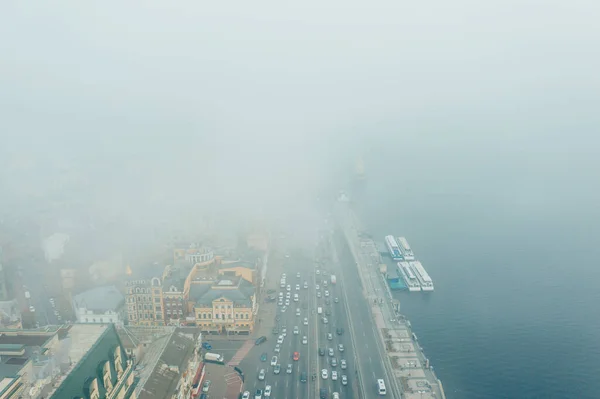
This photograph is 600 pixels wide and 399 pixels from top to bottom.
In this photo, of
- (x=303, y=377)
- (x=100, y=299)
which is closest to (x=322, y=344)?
(x=303, y=377)

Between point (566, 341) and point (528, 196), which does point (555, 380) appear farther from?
point (528, 196)

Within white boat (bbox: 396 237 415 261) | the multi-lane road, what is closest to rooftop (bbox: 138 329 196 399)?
the multi-lane road

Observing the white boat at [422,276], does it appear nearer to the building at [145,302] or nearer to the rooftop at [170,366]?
the rooftop at [170,366]

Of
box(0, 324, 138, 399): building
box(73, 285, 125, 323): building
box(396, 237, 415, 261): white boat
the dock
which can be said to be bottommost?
the dock

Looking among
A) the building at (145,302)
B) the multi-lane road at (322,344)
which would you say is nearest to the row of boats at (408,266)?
the multi-lane road at (322,344)

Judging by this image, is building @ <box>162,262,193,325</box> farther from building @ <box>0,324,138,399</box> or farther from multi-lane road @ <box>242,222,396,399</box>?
building @ <box>0,324,138,399</box>

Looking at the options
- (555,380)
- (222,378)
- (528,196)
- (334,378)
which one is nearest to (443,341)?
(555,380)
